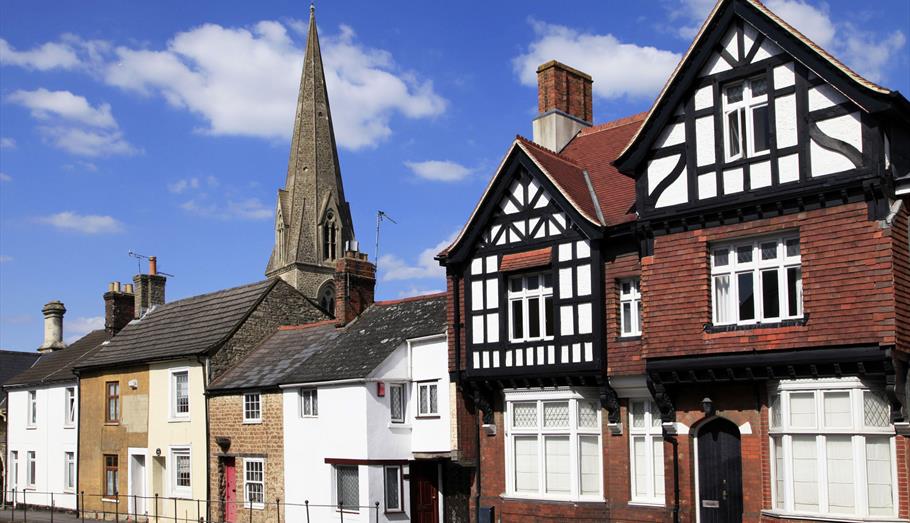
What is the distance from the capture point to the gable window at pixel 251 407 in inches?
1254

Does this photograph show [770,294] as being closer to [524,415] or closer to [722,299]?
[722,299]

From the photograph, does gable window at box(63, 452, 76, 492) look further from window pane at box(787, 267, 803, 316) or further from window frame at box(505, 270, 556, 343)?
window pane at box(787, 267, 803, 316)

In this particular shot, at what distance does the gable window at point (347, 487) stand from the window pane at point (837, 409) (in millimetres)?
13388

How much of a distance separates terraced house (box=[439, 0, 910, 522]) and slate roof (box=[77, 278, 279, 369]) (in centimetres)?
1190

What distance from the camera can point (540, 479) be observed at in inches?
961

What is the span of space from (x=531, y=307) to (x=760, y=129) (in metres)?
7.11

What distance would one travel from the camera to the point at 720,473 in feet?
69.3

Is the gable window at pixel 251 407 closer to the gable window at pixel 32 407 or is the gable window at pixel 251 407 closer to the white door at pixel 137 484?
the white door at pixel 137 484

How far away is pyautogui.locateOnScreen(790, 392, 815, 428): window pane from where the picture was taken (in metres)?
19.6

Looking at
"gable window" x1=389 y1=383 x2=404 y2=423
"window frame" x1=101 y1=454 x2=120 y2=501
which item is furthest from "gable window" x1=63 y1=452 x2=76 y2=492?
"gable window" x1=389 y1=383 x2=404 y2=423

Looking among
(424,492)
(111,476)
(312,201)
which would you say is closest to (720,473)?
(424,492)

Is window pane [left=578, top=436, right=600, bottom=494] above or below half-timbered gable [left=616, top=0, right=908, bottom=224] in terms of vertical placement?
below

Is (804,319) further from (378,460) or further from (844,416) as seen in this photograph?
(378,460)

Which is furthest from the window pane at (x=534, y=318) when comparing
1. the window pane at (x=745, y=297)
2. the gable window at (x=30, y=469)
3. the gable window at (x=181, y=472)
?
the gable window at (x=30, y=469)
